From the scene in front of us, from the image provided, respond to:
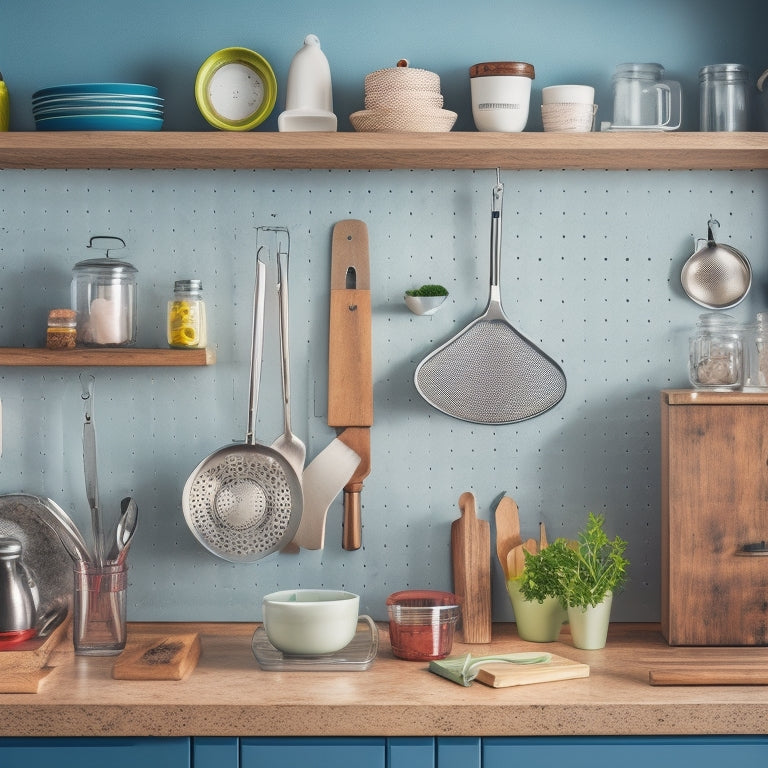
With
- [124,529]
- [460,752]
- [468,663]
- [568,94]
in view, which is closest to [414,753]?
[460,752]

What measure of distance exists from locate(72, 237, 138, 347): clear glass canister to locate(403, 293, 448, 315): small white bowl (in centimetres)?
55

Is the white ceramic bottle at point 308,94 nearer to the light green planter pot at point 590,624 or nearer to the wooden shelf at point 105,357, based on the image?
the wooden shelf at point 105,357

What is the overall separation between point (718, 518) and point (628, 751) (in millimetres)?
510

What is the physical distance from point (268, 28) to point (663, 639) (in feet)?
4.76

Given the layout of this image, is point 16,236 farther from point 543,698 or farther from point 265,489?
point 543,698

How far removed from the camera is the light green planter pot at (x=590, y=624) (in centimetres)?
187

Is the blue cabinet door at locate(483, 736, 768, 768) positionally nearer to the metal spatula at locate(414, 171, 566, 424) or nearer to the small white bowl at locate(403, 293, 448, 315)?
the metal spatula at locate(414, 171, 566, 424)

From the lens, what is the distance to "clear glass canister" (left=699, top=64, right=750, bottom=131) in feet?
6.31

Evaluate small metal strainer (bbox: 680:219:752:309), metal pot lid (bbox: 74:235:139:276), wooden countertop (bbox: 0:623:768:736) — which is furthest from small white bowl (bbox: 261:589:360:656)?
small metal strainer (bbox: 680:219:752:309)

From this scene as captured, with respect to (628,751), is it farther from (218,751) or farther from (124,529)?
(124,529)

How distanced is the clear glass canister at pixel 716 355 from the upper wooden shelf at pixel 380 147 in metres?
0.33

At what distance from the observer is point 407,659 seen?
5.89 feet

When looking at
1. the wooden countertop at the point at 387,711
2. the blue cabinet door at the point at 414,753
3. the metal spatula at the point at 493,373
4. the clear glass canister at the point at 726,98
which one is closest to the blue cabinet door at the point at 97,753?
the wooden countertop at the point at 387,711

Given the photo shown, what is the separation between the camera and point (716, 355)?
1977 millimetres
